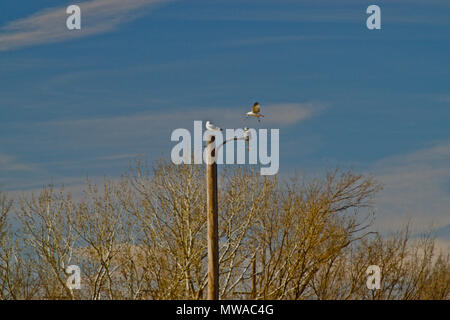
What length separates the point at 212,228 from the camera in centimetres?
1630

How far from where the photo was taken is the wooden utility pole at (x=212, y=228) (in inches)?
627

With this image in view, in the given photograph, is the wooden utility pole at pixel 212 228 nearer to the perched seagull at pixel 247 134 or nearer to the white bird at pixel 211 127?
the white bird at pixel 211 127

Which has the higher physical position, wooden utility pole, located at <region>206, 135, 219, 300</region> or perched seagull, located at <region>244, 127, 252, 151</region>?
perched seagull, located at <region>244, 127, 252, 151</region>

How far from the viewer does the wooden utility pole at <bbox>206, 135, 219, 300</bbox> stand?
52.3 feet

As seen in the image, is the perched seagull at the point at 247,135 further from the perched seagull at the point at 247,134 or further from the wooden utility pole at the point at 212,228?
the wooden utility pole at the point at 212,228

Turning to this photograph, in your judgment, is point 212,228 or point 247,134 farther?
point 247,134

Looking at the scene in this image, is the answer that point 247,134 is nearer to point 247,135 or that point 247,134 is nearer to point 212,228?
point 247,135

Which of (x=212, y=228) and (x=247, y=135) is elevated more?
(x=247, y=135)

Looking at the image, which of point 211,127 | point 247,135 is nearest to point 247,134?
point 247,135

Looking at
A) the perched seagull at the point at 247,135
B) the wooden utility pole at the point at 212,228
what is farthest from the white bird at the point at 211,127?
the perched seagull at the point at 247,135

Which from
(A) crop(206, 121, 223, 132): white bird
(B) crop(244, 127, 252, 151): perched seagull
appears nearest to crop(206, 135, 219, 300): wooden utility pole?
(A) crop(206, 121, 223, 132): white bird

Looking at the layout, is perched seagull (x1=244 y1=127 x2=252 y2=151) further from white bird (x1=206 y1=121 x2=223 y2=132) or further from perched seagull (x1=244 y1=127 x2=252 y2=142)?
white bird (x1=206 y1=121 x2=223 y2=132)

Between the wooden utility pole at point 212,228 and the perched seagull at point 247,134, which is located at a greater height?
the perched seagull at point 247,134

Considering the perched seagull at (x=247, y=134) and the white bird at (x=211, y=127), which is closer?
the white bird at (x=211, y=127)
